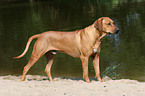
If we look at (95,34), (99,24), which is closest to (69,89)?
(95,34)

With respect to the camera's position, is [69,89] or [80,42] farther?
[80,42]

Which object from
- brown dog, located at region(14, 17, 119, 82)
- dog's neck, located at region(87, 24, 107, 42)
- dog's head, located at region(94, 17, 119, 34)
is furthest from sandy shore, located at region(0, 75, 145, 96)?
dog's head, located at region(94, 17, 119, 34)

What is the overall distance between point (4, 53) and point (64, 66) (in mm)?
4549

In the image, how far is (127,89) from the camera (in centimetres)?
689

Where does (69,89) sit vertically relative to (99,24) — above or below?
below

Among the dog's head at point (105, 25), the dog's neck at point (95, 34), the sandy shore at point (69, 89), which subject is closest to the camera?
the sandy shore at point (69, 89)

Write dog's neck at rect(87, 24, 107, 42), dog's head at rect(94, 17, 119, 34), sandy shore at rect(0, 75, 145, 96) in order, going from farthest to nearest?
dog's neck at rect(87, 24, 107, 42)
dog's head at rect(94, 17, 119, 34)
sandy shore at rect(0, 75, 145, 96)

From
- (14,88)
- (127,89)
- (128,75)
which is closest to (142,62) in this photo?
(128,75)

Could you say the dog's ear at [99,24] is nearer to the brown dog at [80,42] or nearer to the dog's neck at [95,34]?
the brown dog at [80,42]

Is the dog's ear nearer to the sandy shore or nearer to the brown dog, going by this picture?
the brown dog

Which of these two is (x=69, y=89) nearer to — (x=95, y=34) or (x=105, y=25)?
(x=95, y=34)

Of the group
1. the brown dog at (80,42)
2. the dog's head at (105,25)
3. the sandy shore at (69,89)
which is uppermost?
the dog's head at (105,25)

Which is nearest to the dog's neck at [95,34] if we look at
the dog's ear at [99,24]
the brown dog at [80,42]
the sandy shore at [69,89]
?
the brown dog at [80,42]

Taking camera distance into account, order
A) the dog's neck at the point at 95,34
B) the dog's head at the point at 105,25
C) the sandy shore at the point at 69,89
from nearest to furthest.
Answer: the sandy shore at the point at 69,89 → the dog's head at the point at 105,25 → the dog's neck at the point at 95,34
